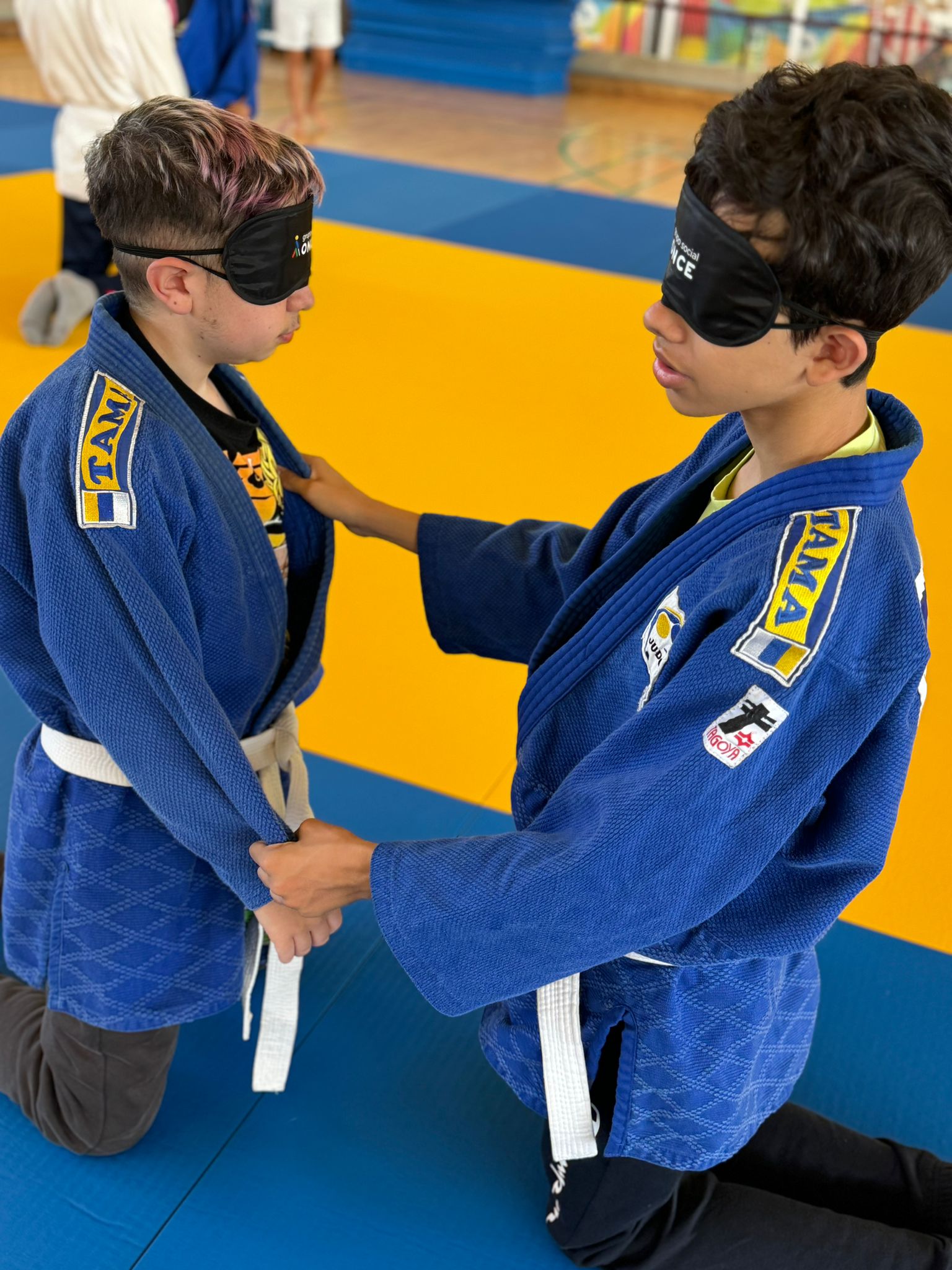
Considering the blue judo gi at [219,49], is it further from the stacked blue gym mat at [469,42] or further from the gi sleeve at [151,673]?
the stacked blue gym mat at [469,42]

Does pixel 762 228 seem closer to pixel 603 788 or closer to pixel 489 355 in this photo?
pixel 603 788

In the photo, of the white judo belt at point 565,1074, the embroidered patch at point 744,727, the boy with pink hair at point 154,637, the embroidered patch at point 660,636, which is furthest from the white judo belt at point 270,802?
the embroidered patch at point 744,727

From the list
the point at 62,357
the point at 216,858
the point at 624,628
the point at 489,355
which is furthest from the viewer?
the point at 489,355

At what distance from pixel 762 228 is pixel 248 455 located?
861 millimetres

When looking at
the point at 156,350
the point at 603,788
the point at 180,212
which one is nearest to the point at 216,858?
the point at 603,788

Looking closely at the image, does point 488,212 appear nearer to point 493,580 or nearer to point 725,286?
point 493,580

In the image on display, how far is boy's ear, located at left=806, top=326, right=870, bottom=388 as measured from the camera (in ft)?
4.06

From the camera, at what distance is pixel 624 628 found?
4.84 feet

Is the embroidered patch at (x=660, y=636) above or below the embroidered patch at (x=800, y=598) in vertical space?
below

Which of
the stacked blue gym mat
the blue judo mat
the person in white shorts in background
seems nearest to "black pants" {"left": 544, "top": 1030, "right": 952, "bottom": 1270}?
the blue judo mat

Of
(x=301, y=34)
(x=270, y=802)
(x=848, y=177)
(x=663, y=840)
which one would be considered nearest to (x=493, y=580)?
(x=270, y=802)

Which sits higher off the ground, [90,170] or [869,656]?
[90,170]

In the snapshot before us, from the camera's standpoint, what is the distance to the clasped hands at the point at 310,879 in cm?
150

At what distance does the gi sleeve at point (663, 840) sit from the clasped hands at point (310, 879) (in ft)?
0.29
